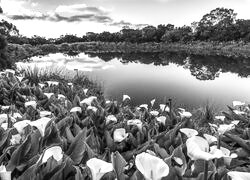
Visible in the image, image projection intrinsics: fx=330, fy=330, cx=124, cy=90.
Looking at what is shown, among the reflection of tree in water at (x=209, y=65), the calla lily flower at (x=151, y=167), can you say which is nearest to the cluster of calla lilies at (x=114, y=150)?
the calla lily flower at (x=151, y=167)

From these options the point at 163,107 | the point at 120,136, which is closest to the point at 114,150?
the point at 120,136

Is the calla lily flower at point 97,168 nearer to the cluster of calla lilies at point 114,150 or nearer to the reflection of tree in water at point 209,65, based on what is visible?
the cluster of calla lilies at point 114,150

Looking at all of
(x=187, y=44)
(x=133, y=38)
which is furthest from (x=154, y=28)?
(x=187, y=44)

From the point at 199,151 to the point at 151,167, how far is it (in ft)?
0.74

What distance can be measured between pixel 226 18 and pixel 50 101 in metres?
62.8

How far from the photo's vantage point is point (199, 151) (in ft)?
4.80

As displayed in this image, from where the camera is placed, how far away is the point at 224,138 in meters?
3.40

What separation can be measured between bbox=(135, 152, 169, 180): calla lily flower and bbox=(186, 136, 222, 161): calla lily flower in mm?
145

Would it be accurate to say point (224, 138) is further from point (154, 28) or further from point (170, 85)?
point (154, 28)

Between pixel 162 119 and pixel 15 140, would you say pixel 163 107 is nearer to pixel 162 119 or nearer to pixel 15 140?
pixel 162 119

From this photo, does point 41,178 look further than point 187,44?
No

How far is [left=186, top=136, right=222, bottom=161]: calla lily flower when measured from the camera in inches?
56.6

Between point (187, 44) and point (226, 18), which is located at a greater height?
point (226, 18)

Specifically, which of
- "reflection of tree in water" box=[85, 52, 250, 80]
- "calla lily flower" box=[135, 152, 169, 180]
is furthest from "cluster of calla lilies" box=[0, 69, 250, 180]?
"reflection of tree in water" box=[85, 52, 250, 80]
